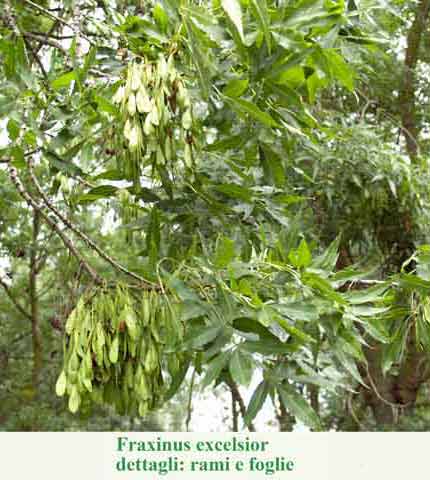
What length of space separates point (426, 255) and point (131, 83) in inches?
26.0

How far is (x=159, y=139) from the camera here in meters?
1.08

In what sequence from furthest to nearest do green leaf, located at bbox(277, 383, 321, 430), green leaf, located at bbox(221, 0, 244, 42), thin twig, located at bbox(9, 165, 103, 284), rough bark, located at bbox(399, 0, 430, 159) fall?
rough bark, located at bbox(399, 0, 430, 159) < thin twig, located at bbox(9, 165, 103, 284) < green leaf, located at bbox(277, 383, 321, 430) < green leaf, located at bbox(221, 0, 244, 42)

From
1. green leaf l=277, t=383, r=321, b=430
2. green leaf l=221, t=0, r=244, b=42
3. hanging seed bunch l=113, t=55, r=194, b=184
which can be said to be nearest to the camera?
green leaf l=221, t=0, r=244, b=42

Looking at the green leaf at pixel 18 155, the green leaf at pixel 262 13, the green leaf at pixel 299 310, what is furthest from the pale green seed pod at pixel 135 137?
the green leaf at pixel 18 155

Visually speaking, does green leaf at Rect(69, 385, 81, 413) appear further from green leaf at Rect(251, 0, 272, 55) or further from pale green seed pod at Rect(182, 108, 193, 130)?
green leaf at Rect(251, 0, 272, 55)

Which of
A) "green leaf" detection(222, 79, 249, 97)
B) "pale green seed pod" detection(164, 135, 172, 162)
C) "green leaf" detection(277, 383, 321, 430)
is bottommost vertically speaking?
"green leaf" detection(277, 383, 321, 430)

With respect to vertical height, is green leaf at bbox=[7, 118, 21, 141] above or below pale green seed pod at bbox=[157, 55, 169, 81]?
above

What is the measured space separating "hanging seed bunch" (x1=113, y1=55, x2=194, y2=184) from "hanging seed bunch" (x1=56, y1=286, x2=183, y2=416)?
0.70ft

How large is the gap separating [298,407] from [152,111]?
0.53 metres

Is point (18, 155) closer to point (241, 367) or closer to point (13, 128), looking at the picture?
point (13, 128)

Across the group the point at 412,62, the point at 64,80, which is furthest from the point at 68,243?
the point at 412,62

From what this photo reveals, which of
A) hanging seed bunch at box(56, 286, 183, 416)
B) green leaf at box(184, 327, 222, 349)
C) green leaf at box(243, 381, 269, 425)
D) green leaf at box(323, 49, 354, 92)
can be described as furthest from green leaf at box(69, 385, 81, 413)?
green leaf at box(323, 49, 354, 92)

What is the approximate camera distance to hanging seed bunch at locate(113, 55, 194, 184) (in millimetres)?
1033

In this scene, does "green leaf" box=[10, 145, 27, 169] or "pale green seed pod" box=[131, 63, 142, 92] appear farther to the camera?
"green leaf" box=[10, 145, 27, 169]
